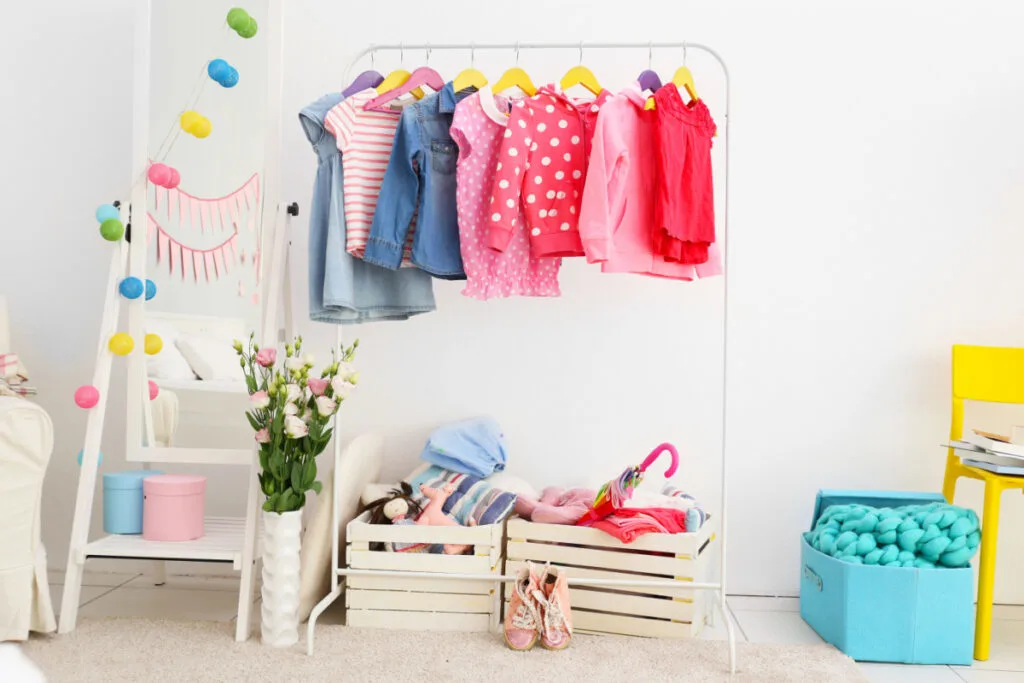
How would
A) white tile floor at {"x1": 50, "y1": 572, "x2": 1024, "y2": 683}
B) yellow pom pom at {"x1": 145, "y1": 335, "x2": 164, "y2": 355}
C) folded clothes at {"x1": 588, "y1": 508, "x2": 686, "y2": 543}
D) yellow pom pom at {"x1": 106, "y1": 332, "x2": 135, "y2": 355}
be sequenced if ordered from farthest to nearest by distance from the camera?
1. yellow pom pom at {"x1": 145, "y1": 335, "x2": 164, "y2": 355}
2. yellow pom pom at {"x1": 106, "y1": 332, "x2": 135, "y2": 355}
3. folded clothes at {"x1": 588, "y1": 508, "x2": 686, "y2": 543}
4. white tile floor at {"x1": 50, "y1": 572, "x2": 1024, "y2": 683}

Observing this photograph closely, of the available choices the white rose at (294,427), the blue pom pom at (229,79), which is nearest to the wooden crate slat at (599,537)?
the white rose at (294,427)

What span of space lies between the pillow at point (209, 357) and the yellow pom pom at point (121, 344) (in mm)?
205

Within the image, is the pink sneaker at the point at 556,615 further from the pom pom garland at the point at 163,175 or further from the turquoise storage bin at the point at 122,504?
the pom pom garland at the point at 163,175

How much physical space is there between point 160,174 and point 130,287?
33 cm

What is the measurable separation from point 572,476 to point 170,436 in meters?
1.23

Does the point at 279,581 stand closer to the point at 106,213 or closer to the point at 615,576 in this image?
the point at 615,576

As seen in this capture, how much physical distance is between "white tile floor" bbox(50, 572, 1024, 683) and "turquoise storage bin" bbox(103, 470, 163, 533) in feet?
0.83

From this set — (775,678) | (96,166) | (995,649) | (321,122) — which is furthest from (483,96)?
(995,649)

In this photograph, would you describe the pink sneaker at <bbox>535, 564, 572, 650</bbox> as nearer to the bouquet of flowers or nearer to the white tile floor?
the white tile floor

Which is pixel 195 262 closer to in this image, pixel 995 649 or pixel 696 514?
pixel 696 514

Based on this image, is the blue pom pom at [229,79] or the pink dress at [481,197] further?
the blue pom pom at [229,79]

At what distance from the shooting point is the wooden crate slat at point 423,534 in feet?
7.86

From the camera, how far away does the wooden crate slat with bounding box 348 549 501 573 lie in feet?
7.83

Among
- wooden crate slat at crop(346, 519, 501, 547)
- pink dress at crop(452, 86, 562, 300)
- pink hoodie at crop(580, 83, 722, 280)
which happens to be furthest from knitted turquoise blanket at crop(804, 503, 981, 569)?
pink dress at crop(452, 86, 562, 300)
